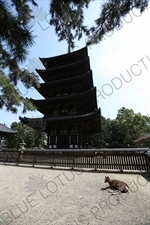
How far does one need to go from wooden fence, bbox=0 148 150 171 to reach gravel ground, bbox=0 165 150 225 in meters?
2.09

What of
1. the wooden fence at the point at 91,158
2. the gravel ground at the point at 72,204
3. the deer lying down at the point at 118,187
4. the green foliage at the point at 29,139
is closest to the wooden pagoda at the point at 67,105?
the wooden fence at the point at 91,158

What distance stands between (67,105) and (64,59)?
678 cm

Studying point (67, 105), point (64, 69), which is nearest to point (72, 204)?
point (67, 105)

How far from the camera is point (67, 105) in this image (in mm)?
15750

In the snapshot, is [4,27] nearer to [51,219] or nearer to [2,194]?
[51,219]

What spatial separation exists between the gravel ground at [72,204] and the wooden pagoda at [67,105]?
326 inches

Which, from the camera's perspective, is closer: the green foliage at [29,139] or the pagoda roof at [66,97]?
the pagoda roof at [66,97]

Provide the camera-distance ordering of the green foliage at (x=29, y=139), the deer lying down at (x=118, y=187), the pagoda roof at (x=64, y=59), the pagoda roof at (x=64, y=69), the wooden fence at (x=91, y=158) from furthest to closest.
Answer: the green foliage at (x=29, y=139) → the pagoda roof at (x=64, y=59) → the pagoda roof at (x=64, y=69) → the wooden fence at (x=91, y=158) → the deer lying down at (x=118, y=187)

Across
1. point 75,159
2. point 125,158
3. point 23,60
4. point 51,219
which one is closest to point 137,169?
point 125,158

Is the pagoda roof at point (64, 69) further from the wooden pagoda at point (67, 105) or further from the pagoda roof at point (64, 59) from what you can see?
the pagoda roof at point (64, 59)

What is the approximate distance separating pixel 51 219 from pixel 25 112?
237 cm

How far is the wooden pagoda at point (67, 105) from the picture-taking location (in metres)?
14.1

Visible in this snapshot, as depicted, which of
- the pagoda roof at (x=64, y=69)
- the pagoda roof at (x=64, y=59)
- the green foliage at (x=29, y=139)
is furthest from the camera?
the green foliage at (x=29, y=139)

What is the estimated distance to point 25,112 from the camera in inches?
109
